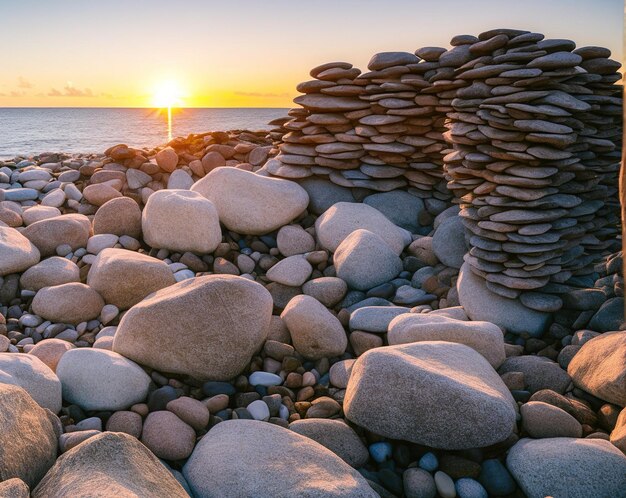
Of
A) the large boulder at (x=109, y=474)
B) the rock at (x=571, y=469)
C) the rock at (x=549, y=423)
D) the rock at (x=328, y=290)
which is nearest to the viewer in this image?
the large boulder at (x=109, y=474)

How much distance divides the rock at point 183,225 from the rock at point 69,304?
2.83 ft

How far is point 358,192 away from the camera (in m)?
6.00

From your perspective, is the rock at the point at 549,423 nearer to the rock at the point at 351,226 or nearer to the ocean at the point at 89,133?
the rock at the point at 351,226

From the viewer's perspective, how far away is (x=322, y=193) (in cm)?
589

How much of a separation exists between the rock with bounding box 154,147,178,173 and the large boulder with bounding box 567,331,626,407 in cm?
497

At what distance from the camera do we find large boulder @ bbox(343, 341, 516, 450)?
8.45ft

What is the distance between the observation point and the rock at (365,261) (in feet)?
14.8

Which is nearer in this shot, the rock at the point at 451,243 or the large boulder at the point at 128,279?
the large boulder at the point at 128,279

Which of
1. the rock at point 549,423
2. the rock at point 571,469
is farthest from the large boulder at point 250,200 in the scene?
the rock at point 571,469

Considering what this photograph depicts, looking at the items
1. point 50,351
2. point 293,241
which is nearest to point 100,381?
point 50,351

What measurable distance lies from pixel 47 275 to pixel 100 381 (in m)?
1.90

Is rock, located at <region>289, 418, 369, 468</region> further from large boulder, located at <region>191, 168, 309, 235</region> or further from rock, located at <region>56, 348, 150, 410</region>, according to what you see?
large boulder, located at <region>191, 168, 309, 235</region>

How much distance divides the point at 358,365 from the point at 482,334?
914 mm

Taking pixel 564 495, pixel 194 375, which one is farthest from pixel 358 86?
pixel 564 495
